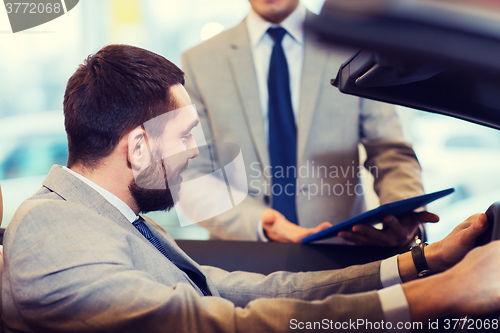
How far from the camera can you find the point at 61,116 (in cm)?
202

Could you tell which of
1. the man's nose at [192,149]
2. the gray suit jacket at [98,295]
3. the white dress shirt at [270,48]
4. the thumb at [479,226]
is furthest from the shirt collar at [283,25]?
the gray suit jacket at [98,295]

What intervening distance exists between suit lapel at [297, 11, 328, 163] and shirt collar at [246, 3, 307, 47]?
0.25ft

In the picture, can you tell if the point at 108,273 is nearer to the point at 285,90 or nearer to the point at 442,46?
the point at 442,46

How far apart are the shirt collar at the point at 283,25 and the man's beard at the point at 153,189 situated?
0.97 m

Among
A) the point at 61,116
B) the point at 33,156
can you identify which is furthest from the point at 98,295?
the point at 33,156

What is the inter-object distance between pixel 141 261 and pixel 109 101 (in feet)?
1.04

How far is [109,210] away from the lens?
2.38 ft

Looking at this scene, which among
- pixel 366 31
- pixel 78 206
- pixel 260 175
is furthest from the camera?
pixel 260 175

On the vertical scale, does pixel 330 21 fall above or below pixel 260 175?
above

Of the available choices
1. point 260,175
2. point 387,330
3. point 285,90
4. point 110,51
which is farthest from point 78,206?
point 285,90

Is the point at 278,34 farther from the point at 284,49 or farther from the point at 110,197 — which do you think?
the point at 110,197

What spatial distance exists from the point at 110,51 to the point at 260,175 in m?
0.79

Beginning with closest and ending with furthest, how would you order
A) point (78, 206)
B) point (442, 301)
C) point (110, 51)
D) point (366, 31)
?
point (366, 31)
point (442, 301)
point (78, 206)
point (110, 51)

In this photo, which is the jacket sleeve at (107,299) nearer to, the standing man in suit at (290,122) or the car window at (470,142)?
the standing man in suit at (290,122)
